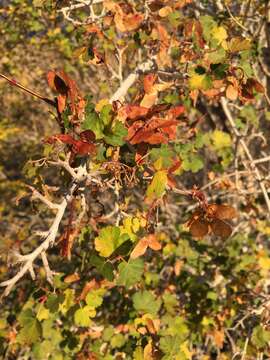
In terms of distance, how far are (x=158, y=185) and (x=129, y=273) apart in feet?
0.99

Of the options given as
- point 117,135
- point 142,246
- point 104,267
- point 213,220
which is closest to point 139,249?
point 142,246

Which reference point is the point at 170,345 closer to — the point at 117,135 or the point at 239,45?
the point at 117,135

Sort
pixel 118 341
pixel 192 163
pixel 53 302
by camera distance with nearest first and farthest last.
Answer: pixel 53 302
pixel 118 341
pixel 192 163

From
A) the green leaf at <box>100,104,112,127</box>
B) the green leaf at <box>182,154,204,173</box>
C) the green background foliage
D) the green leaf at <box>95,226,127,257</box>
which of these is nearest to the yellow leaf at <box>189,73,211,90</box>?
the green background foliage

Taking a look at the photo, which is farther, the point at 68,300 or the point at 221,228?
the point at 68,300

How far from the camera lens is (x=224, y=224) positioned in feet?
4.16

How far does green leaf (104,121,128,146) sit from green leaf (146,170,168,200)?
152mm

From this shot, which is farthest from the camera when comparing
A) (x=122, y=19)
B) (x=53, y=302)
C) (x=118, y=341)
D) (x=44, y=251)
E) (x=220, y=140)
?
(x=220, y=140)

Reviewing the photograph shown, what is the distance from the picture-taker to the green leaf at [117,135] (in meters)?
1.26

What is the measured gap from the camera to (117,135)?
1.26 meters

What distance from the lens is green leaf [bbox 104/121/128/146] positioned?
126 cm

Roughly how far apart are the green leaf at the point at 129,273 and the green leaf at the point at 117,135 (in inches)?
15.3

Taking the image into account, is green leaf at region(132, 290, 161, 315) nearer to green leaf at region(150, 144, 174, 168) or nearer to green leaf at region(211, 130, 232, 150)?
green leaf at region(150, 144, 174, 168)

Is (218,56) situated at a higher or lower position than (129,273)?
higher
